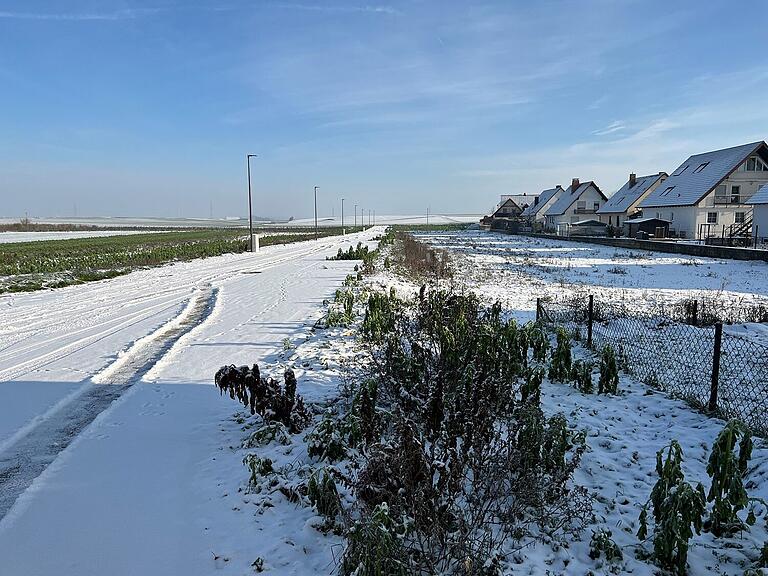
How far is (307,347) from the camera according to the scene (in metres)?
9.28

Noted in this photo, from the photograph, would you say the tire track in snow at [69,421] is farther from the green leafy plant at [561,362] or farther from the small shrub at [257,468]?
the green leafy plant at [561,362]

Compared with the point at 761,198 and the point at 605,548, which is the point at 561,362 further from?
the point at 761,198

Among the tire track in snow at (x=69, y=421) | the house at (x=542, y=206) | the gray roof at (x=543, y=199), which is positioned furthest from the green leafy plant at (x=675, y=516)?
the gray roof at (x=543, y=199)

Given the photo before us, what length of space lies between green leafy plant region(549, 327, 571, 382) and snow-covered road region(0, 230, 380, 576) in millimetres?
4700

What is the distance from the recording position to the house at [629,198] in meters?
50.8

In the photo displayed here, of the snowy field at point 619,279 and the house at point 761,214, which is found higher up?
the house at point 761,214

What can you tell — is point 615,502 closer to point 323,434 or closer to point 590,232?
point 323,434

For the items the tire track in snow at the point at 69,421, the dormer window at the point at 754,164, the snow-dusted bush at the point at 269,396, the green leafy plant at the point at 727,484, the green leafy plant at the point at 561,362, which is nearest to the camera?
the green leafy plant at the point at 727,484

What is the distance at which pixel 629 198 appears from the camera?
52.5 metres

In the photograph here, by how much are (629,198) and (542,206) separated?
25297 mm

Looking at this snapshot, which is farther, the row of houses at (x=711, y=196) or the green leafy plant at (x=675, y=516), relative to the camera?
the row of houses at (x=711, y=196)

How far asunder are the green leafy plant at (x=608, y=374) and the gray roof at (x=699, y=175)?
1506 inches

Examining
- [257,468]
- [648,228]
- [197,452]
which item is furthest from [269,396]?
[648,228]

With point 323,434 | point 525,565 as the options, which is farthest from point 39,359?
point 525,565
